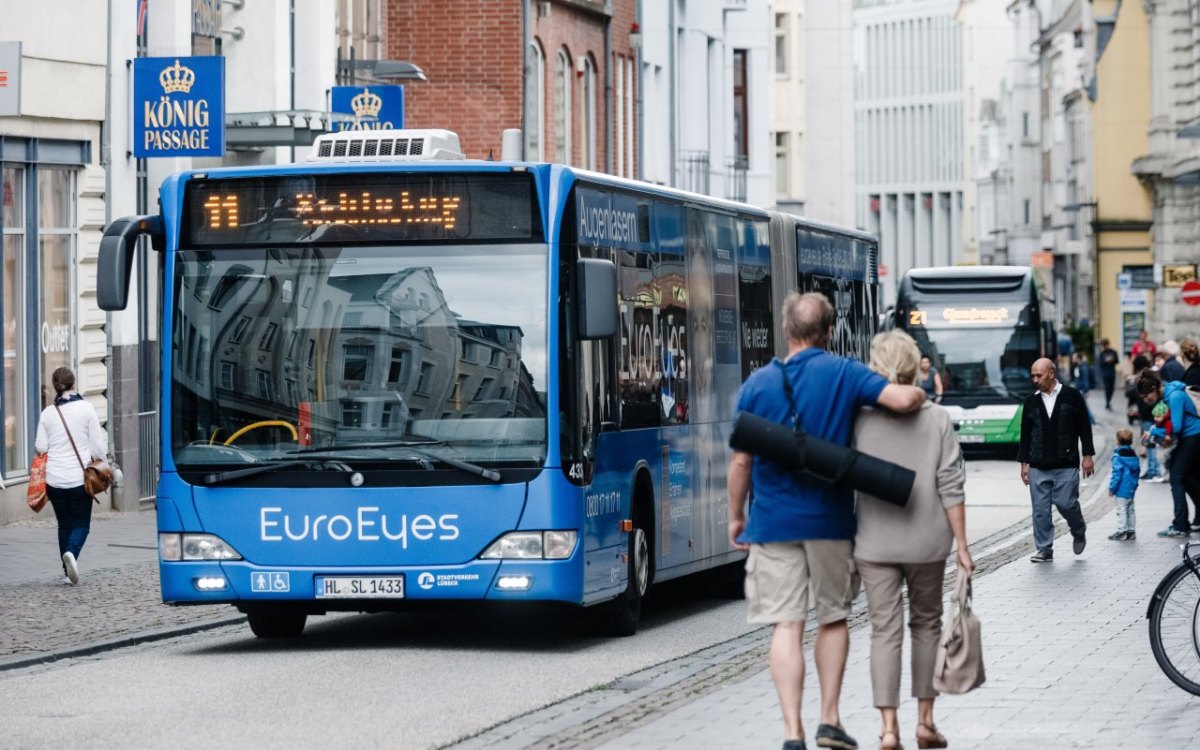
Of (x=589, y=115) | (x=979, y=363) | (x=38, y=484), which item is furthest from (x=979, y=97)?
(x=38, y=484)

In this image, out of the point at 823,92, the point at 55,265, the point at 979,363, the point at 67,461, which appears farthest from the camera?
the point at 823,92

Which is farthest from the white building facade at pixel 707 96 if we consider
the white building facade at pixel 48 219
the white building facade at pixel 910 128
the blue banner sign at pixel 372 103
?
the white building facade at pixel 910 128

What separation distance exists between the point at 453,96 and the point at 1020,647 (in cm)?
2777

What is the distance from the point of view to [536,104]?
42688 millimetres

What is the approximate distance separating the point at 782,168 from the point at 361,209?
74.0 meters

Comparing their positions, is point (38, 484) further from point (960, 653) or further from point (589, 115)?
point (589, 115)

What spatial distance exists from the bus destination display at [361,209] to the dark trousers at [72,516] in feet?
17.5

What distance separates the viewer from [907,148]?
526ft

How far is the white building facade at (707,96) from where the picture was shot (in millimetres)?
52906

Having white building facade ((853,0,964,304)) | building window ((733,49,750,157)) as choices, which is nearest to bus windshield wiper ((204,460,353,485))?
building window ((733,49,750,157))

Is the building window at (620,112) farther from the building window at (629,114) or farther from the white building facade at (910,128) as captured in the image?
the white building facade at (910,128)

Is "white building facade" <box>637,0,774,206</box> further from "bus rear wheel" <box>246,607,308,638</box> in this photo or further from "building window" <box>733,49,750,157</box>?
"bus rear wheel" <box>246,607,308,638</box>

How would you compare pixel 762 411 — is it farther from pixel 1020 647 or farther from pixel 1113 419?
pixel 1113 419

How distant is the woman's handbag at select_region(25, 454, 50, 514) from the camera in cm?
1877
